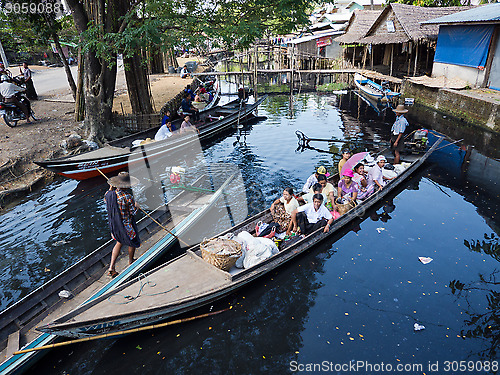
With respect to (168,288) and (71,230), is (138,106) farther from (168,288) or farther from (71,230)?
(168,288)

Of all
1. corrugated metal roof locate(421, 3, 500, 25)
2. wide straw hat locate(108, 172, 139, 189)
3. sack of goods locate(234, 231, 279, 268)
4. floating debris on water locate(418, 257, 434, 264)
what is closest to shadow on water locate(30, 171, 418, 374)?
sack of goods locate(234, 231, 279, 268)

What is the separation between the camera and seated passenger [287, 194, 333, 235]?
23.2ft

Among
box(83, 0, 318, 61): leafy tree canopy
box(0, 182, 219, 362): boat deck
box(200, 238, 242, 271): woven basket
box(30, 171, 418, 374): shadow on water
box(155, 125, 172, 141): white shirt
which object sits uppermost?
box(83, 0, 318, 61): leafy tree canopy

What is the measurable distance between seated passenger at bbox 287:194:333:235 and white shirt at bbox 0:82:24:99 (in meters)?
12.8

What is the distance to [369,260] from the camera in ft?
23.6

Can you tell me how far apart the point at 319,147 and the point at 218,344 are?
35.9 ft

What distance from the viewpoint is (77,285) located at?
19.4ft

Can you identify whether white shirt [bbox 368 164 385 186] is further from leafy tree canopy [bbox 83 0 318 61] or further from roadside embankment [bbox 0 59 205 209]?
roadside embankment [bbox 0 59 205 209]

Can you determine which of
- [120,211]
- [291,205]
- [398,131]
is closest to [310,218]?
[291,205]

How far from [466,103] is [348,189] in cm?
1236

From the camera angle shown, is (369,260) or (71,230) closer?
(369,260)

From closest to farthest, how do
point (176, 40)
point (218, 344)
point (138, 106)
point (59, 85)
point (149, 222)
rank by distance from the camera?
point (218, 344), point (149, 222), point (176, 40), point (138, 106), point (59, 85)

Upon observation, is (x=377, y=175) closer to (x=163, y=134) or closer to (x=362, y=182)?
(x=362, y=182)

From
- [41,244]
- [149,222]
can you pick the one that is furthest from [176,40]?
[41,244]
